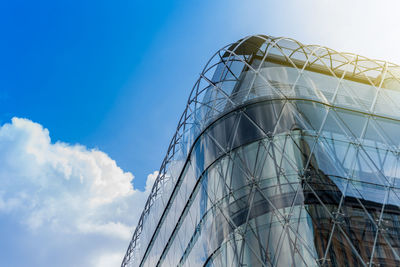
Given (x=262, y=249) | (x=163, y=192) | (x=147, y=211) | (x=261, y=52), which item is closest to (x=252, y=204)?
(x=262, y=249)

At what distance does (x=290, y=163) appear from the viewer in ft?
47.3

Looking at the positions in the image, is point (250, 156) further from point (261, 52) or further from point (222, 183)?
point (261, 52)

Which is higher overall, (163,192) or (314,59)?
(314,59)

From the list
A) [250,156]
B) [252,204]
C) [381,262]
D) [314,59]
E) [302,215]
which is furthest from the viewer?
[314,59]

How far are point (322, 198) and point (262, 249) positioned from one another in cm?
259

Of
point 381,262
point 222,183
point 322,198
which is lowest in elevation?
point 381,262

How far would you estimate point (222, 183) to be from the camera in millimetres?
16094

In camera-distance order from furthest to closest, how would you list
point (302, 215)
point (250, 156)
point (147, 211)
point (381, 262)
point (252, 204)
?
point (147, 211) → point (250, 156) → point (252, 204) → point (302, 215) → point (381, 262)

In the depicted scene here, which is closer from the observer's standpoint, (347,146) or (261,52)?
(347,146)

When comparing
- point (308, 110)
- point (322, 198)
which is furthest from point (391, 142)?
point (322, 198)

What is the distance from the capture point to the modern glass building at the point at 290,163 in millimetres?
13070

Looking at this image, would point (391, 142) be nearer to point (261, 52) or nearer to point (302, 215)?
point (302, 215)

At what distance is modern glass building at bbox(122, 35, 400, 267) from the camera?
42.9ft

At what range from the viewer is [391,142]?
15812 millimetres
